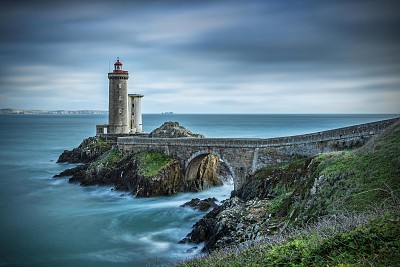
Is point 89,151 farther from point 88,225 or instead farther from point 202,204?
point 202,204

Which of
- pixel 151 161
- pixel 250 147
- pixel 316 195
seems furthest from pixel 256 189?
pixel 151 161

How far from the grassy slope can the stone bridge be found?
158 inches

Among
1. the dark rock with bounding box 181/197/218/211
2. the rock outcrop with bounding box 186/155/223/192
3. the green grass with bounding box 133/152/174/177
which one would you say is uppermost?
the green grass with bounding box 133/152/174/177

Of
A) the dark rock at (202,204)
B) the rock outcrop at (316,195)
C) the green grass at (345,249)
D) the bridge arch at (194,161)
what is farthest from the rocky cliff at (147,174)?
the green grass at (345,249)

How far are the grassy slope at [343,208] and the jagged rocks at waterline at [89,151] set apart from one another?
108ft

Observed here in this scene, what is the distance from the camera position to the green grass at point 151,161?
37119 millimetres

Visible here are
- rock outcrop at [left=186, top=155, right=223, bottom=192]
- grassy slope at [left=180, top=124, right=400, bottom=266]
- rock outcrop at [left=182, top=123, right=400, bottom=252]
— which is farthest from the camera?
rock outcrop at [left=186, top=155, right=223, bottom=192]

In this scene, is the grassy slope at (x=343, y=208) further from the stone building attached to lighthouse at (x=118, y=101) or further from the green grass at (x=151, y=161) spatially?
the stone building attached to lighthouse at (x=118, y=101)

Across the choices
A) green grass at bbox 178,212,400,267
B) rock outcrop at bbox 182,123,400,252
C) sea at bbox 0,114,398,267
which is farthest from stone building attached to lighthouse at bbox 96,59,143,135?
green grass at bbox 178,212,400,267

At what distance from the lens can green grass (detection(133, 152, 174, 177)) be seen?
122 ft

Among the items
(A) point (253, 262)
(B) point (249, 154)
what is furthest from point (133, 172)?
(A) point (253, 262)

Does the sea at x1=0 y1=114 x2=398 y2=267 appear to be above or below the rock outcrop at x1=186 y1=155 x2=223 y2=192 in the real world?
below

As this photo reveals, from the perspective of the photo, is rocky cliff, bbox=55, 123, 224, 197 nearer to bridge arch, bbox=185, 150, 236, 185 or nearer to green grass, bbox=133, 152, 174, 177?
green grass, bbox=133, 152, 174, 177

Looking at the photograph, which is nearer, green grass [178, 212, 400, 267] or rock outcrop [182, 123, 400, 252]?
green grass [178, 212, 400, 267]
